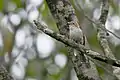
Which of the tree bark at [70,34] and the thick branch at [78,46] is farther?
the tree bark at [70,34]

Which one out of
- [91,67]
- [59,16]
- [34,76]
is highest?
[59,16]

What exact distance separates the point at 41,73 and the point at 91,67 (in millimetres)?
904

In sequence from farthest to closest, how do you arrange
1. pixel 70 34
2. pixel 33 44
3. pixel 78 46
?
pixel 33 44 < pixel 70 34 < pixel 78 46

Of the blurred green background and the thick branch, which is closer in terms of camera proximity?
the thick branch

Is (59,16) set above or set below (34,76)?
above

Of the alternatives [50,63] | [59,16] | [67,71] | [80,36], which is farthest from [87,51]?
[50,63]

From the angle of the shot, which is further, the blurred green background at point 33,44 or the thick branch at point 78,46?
the blurred green background at point 33,44

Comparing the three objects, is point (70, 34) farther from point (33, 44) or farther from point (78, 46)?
point (33, 44)

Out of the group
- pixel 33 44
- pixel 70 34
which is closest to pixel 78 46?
pixel 70 34

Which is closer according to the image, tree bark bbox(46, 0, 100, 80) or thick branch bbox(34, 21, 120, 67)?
thick branch bbox(34, 21, 120, 67)

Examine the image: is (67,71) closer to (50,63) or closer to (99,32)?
(50,63)

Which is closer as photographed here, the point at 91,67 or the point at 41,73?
the point at 91,67

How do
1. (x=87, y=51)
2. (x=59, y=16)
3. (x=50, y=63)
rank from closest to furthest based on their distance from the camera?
(x=87, y=51) < (x=59, y=16) < (x=50, y=63)

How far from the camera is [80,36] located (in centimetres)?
→ 90
